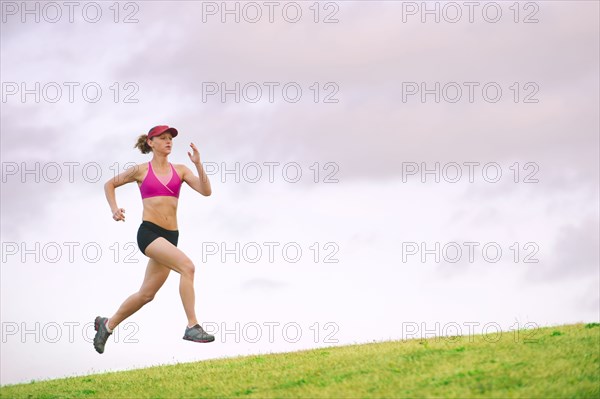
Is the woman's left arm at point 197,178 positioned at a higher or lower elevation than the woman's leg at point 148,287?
higher

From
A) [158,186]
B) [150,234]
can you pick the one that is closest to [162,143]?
[158,186]

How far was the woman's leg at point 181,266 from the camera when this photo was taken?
14766 mm

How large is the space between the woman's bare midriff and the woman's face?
1000 millimetres

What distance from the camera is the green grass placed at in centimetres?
1238

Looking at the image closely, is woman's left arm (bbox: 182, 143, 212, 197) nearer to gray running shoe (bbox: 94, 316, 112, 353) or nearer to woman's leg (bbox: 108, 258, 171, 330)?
woman's leg (bbox: 108, 258, 171, 330)

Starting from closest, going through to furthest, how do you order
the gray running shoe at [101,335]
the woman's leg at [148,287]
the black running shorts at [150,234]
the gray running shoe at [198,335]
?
the gray running shoe at [198,335] → the black running shorts at [150,234] → the woman's leg at [148,287] → the gray running shoe at [101,335]

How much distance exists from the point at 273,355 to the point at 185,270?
168 inches

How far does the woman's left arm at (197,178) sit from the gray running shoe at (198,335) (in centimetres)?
269

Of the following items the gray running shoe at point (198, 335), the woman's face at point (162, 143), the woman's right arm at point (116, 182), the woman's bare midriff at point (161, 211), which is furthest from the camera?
the woman's face at point (162, 143)

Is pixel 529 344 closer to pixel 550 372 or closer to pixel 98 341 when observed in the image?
pixel 550 372

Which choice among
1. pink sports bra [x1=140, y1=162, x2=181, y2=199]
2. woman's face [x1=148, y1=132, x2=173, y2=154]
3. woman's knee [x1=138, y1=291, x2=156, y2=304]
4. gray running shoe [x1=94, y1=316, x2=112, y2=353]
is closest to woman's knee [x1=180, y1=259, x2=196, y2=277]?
woman's knee [x1=138, y1=291, x2=156, y2=304]

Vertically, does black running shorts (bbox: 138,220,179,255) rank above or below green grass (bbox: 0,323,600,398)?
above

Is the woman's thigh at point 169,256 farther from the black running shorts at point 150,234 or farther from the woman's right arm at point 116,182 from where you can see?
the woman's right arm at point 116,182

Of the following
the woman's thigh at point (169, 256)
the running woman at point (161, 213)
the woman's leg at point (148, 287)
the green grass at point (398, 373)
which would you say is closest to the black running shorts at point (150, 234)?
the running woman at point (161, 213)
